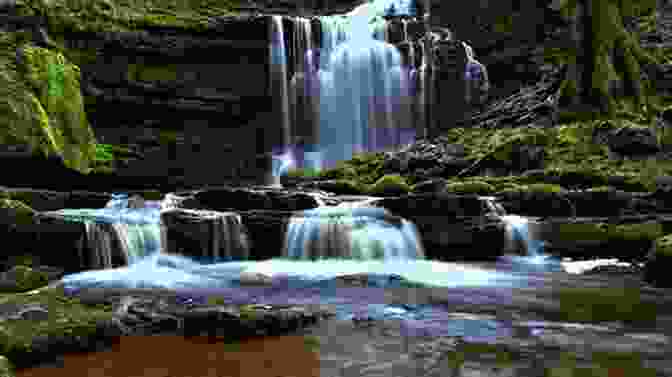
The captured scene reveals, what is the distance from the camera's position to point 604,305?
6.20m

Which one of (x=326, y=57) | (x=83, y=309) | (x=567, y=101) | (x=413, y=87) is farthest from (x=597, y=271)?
(x=326, y=57)

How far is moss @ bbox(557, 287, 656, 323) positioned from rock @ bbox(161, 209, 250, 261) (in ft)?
19.0

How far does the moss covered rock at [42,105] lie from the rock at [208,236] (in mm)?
5316

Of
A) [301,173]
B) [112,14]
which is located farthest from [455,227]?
[112,14]

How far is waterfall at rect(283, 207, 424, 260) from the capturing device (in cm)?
1023

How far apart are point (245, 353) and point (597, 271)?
639 cm

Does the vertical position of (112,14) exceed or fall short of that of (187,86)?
it exceeds it

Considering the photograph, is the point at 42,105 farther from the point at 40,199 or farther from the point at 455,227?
the point at 455,227

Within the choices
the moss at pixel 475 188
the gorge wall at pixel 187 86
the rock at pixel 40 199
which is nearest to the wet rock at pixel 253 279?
the rock at pixel 40 199

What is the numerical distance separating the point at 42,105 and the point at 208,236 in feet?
26.1

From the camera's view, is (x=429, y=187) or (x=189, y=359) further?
(x=429, y=187)

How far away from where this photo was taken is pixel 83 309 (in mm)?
5234

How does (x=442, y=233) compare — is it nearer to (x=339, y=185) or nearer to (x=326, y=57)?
(x=339, y=185)

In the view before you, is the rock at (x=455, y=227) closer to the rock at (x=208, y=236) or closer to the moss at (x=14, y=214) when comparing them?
the rock at (x=208, y=236)
